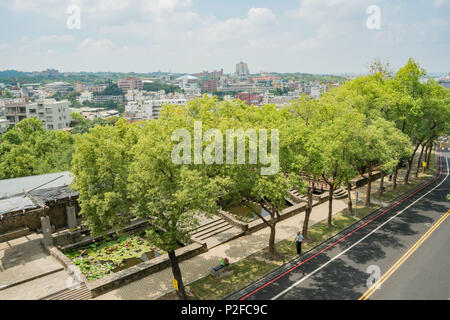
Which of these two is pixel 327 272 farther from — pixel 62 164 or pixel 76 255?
pixel 62 164

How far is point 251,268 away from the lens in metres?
22.2

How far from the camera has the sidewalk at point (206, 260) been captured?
19.6 meters

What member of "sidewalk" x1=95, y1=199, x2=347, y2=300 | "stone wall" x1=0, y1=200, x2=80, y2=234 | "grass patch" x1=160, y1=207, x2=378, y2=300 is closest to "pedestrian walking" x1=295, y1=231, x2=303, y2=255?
"grass patch" x1=160, y1=207, x2=378, y2=300

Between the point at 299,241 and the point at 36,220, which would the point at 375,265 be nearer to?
the point at 299,241

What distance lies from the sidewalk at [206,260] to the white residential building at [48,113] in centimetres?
9820

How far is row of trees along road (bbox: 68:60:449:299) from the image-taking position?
677 inches

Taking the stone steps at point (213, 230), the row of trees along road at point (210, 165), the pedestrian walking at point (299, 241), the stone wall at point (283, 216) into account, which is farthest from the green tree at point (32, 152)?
the pedestrian walking at point (299, 241)

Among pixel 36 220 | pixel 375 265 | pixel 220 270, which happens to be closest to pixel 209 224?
pixel 220 270

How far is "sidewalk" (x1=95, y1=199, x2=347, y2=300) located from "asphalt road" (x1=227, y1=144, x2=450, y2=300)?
3.34 metres

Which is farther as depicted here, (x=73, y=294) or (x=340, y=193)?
(x=340, y=193)

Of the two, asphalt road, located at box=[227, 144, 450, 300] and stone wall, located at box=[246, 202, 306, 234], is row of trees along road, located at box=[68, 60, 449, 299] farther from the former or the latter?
asphalt road, located at box=[227, 144, 450, 300]

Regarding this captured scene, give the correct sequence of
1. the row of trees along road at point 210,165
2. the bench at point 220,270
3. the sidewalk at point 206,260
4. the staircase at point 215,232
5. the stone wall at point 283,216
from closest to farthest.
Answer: the row of trees along road at point 210,165 → the sidewalk at point 206,260 → the bench at point 220,270 → the staircase at point 215,232 → the stone wall at point 283,216

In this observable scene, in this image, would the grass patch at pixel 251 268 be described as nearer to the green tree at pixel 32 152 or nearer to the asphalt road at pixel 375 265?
the asphalt road at pixel 375 265

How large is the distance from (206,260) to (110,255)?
780 centimetres
